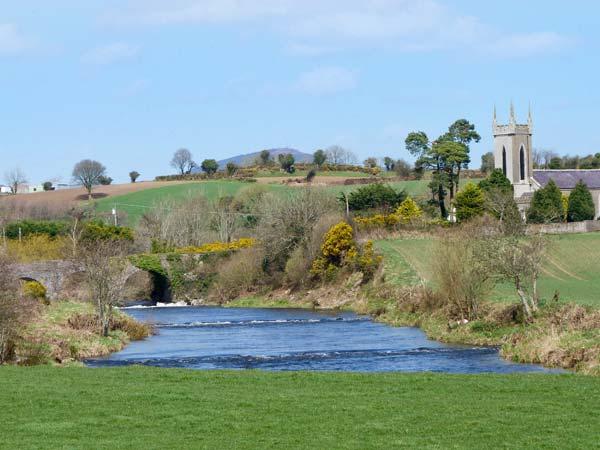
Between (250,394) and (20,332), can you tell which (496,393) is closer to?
(250,394)

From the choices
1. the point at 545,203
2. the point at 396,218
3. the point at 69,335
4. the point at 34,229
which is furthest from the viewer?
the point at 34,229

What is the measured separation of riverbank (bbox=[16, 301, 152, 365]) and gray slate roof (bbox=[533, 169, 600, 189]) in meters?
72.0

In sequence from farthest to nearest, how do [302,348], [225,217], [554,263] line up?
[225,217]
[554,263]
[302,348]

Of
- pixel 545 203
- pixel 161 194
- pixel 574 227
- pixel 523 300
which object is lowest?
pixel 523 300

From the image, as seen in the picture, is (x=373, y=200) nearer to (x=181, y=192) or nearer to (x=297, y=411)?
(x=181, y=192)

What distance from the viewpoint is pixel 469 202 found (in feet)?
333

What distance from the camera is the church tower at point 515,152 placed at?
405 feet

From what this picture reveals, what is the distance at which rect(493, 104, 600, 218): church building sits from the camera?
121 m

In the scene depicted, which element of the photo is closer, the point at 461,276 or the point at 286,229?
the point at 461,276

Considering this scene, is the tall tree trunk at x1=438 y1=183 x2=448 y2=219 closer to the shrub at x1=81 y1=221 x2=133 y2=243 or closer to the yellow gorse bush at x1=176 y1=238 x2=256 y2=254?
the yellow gorse bush at x1=176 y1=238 x2=256 y2=254

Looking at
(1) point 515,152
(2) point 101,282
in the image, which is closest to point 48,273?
(2) point 101,282

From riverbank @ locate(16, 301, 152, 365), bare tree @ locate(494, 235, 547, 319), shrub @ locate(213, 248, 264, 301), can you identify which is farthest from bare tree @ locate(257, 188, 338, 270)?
bare tree @ locate(494, 235, 547, 319)

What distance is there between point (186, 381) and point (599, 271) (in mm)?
55631

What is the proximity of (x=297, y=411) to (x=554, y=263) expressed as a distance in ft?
200
